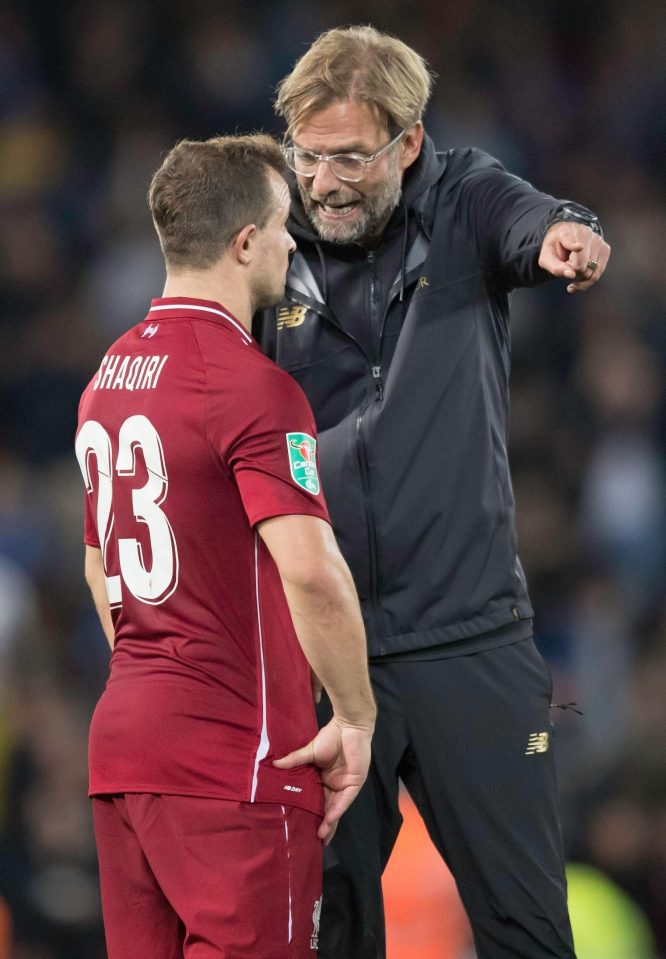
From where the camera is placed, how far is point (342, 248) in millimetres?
3037

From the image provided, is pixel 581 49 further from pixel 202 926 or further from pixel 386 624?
pixel 202 926

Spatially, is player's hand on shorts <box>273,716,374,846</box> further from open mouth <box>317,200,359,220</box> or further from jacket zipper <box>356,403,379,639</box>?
open mouth <box>317,200,359,220</box>

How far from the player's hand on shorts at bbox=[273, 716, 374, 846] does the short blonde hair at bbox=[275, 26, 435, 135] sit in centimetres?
125

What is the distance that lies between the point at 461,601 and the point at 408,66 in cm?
112

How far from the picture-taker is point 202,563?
2436 mm

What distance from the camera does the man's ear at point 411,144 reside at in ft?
9.89

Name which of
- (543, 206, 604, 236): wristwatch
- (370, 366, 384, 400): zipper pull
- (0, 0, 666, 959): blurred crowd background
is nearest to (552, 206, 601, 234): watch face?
(543, 206, 604, 236): wristwatch

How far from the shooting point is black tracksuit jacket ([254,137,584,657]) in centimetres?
289

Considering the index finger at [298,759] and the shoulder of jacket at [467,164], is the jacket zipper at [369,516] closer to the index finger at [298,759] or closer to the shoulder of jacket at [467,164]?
the index finger at [298,759]

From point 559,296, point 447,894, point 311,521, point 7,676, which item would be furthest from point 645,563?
point 311,521

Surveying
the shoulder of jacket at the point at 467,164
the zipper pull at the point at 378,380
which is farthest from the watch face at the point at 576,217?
the zipper pull at the point at 378,380

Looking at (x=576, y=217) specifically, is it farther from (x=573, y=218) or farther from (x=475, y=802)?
(x=475, y=802)

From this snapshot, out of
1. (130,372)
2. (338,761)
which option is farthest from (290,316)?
(338,761)

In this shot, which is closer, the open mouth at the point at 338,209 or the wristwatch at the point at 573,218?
the wristwatch at the point at 573,218
